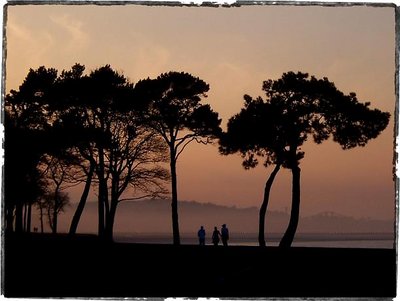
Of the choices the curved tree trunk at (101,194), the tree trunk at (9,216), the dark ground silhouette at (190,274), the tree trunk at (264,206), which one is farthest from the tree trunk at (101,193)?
the tree trunk at (264,206)

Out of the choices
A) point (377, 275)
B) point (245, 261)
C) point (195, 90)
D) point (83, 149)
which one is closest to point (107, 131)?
point (83, 149)

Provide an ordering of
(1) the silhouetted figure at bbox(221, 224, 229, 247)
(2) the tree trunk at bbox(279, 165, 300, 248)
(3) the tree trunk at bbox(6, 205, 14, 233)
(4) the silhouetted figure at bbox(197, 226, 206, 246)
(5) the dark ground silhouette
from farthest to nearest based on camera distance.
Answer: (1) the silhouetted figure at bbox(221, 224, 229, 247) < (4) the silhouetted figure at bbox(197, 226, 206, 246) < (2) the tree trunk at bbox(279, 165, 300, 248) < (3) the tree trunk at bbox(6, 205, 14, 233) < (5) the dark ground silhouette

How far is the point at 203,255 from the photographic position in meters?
27.2

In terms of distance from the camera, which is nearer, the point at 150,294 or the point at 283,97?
the point at 150,294

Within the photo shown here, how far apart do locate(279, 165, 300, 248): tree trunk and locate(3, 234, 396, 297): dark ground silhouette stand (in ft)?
12.8

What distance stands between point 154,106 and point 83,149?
432 cm

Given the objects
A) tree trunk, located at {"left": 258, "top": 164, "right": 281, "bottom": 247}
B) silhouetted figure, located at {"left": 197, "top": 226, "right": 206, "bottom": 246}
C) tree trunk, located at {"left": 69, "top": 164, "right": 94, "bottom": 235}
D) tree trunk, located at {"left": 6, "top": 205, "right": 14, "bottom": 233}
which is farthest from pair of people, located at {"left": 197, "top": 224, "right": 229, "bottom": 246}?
tree trunk, located at {"left": 6, "top": 205, "right": 14, "bottom": 233}

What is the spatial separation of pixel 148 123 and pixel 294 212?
9.48m

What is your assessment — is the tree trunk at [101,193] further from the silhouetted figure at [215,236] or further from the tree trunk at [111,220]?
the silhouetted figure at [215,236]

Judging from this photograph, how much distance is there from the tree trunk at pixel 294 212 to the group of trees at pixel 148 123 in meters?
0.05

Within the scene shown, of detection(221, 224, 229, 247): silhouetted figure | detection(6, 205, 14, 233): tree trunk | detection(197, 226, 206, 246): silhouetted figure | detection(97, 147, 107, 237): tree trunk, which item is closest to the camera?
detection(6, 205, 14, 233): tree trunk

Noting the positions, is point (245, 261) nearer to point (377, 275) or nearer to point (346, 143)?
point (377, 275)

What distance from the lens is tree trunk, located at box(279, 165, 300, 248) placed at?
109 ft

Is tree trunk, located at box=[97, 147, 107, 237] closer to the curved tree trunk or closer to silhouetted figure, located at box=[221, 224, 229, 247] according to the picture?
the curved tree trunk
